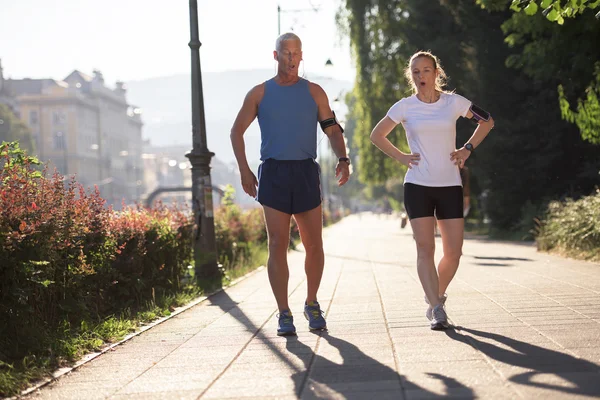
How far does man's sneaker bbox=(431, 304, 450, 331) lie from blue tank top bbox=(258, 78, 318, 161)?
1.37 metres

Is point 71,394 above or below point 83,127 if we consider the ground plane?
below

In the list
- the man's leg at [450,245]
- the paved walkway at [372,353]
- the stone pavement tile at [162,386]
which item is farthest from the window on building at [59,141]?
the stone pavement tile at [162,386]

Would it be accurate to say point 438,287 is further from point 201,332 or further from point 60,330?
point 60,330

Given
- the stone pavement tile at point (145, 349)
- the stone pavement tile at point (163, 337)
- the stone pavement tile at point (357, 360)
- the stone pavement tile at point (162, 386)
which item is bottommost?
the stone pavement tile at point (163, 337)

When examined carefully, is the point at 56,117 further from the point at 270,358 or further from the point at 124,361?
the point at 270,358

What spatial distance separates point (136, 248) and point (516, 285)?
157 inches

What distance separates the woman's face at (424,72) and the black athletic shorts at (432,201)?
713 mm

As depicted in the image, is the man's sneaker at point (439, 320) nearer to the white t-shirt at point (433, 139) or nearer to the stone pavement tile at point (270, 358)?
the white t-shirt at point (433, 139)

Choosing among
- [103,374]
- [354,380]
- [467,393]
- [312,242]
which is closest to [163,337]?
[312,242]

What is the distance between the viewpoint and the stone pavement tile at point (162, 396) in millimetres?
4973

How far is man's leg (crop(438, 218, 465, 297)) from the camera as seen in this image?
7047 mm

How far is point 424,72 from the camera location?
7.03 meters

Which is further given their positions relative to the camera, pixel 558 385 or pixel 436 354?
pixel 436 354

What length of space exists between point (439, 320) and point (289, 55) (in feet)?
6.94
